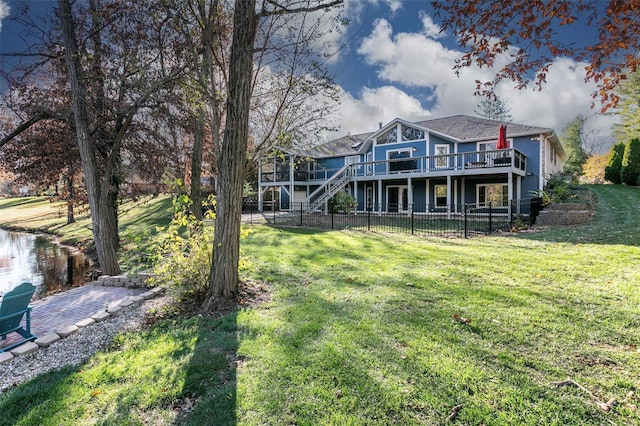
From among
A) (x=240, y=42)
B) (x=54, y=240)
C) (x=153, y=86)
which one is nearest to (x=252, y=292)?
(x=240, y=42)

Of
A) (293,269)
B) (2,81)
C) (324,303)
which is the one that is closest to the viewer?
(324,303)

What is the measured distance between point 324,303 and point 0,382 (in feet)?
12.1

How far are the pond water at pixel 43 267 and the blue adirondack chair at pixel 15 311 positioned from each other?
169 inches

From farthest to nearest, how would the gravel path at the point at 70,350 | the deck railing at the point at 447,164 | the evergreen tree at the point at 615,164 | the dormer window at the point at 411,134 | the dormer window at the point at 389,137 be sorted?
the evergreen tree at the point at 615,164, the dormer window at the point at 389,137, the dormer window at the point at 411,134, the deck railing at the point at 447,164, the gravel path at the point at 70,350

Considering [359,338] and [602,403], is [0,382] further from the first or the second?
[602,403]

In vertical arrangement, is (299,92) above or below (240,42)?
below

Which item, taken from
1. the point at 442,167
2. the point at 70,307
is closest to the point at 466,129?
the point at 442,167

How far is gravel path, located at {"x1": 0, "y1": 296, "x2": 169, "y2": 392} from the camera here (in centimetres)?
356

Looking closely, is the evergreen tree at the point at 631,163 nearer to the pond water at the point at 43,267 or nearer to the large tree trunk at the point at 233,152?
the large tree trunk at the point at 233,152

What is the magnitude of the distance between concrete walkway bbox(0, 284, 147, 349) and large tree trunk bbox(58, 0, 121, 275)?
1.01 meters

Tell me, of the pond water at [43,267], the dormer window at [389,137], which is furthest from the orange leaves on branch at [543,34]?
the dormer window at [389,137]

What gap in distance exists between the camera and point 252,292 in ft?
17.1

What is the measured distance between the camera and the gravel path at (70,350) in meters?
3.56

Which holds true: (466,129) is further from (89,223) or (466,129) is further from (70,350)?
(89,223)
